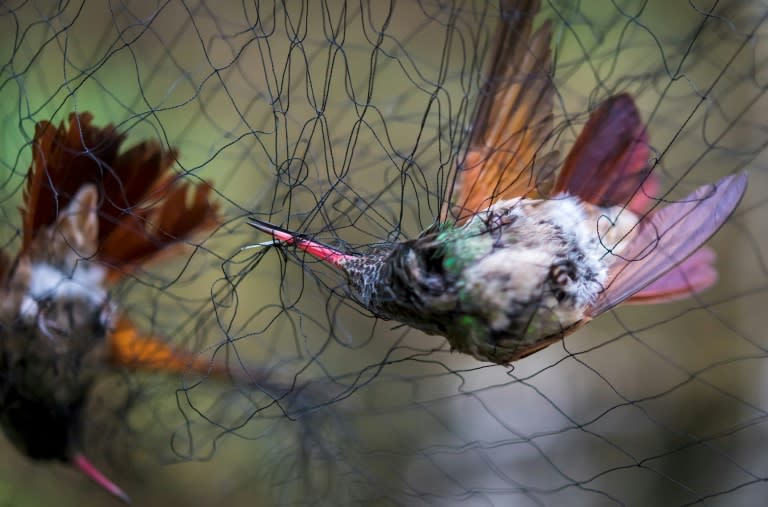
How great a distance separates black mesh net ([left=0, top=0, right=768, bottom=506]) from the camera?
1.15 m

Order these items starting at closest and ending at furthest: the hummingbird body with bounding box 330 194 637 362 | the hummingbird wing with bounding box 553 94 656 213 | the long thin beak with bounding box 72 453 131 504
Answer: the hummingbird body with bounding box 330 194 637 362
the hummingbird wing with bounding box 553 94 656 213
the long thin beak with bounding box 72 453 131 504

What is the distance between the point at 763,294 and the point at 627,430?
519mm

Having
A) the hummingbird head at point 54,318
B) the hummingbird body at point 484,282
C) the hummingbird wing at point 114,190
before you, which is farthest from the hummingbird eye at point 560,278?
the hummingbird head at point 54,318

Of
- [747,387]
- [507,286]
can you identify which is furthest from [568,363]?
[507,286]

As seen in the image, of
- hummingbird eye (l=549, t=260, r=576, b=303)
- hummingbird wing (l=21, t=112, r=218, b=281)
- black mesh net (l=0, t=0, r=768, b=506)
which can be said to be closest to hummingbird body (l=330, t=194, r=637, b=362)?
hummingbird eye (l=549, t=260, r=576, b=303)

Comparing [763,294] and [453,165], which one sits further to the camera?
[763,294]

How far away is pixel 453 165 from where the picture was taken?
1.09m

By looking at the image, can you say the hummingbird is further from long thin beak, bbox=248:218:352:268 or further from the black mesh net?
long thin beak, bbox=248:218:352:268

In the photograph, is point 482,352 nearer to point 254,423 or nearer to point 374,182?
point 374,182

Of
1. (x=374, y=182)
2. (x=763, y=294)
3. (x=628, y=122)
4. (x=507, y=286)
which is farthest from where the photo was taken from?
(x=763, y=294)

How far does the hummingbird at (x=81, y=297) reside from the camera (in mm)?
1284

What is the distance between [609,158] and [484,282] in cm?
32

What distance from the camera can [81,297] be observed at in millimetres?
1465

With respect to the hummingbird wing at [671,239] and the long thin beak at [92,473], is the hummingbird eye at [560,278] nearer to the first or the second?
the hummingbird wing at [671,239]
